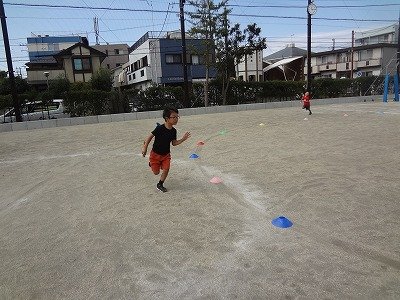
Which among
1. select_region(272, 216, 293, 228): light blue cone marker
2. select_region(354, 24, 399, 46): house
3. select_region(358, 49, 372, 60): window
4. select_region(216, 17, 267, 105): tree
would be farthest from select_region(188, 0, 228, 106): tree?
select_region(354, 24, 399, 46): house

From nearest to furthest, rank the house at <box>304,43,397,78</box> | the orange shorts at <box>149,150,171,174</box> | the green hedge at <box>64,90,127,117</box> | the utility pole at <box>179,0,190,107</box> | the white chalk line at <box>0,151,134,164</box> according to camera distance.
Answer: the orange shorts at <box>149,150,171,174</box>
the white chalk line at <box>0,151,134,164</box>
the green hedge at <box>64,90,127,117</box>
the utility pole at <box>179,0,190,107</box>
the house at <box>304,43,397,78</box>

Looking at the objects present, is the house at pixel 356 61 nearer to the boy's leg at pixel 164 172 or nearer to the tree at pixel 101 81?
the tree at pixel 101 81

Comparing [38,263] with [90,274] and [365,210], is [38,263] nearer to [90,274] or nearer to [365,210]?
[90,274]

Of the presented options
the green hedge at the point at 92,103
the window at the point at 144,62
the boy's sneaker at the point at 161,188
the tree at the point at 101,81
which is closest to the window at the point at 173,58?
the window at the point at 144,62

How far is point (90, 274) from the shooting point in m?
2.74

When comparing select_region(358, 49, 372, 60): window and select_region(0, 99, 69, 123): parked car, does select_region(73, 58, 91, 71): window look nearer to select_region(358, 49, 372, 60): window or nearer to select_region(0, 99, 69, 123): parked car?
select_region(0, 99, 69, 123): parked car

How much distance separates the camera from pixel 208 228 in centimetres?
352

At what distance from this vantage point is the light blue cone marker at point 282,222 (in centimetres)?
350

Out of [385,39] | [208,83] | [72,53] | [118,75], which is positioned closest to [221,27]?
[208,83]

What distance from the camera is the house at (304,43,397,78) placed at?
4344 cm

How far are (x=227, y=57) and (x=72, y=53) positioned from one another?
29.3 meters

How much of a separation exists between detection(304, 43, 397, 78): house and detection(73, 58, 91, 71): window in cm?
3189

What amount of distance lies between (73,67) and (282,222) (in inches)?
1742

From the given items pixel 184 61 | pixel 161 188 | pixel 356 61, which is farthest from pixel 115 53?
pixel 161 188
